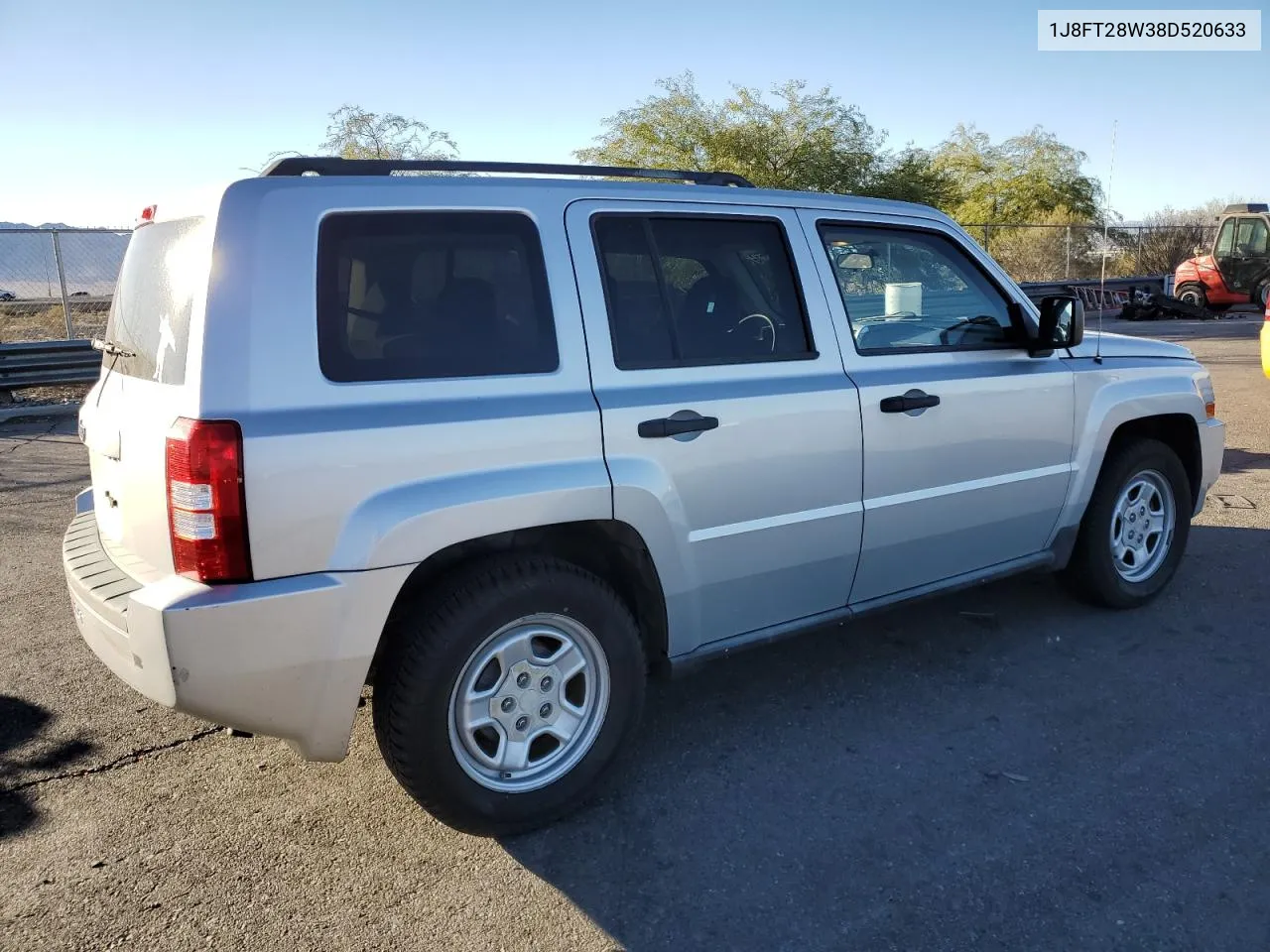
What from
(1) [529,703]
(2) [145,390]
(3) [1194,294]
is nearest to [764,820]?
(1) [529,703]

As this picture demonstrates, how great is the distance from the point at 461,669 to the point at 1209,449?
13.5ft

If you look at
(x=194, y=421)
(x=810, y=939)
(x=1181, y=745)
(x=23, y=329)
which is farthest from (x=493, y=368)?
(x=23, y=329)

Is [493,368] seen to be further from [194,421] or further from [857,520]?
[857,520]

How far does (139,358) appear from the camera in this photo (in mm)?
2951

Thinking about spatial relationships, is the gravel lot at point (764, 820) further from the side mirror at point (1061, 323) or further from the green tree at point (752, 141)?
the green tree at point (752, 141)

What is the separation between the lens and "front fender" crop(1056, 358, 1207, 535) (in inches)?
174

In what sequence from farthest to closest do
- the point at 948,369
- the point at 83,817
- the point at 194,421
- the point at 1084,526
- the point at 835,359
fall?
the point at 1084,526, the point at 948,369, the point at 835,359, the point at 83,817, the point at 194,421

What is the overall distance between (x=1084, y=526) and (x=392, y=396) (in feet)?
11.2

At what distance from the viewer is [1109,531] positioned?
4652 mm

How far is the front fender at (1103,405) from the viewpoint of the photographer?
14.5 feet

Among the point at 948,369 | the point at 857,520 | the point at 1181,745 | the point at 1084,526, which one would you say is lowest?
the point at 1181,745

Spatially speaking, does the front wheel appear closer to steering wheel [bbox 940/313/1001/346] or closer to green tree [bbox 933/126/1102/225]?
green tree [bbox 933/126/1102/225]

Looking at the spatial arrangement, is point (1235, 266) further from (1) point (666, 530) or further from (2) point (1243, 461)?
(1) point (666, 530)

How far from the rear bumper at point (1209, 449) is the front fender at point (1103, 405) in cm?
34
